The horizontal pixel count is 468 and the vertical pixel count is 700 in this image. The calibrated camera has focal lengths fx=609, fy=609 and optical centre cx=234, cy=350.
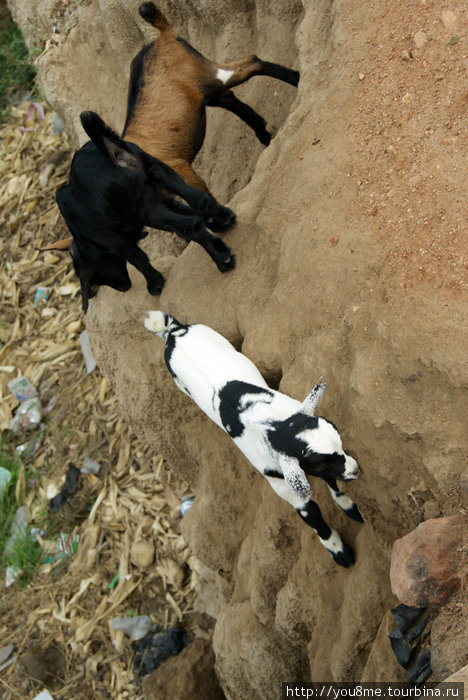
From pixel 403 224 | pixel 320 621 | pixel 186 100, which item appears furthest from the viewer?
pixel 186 100

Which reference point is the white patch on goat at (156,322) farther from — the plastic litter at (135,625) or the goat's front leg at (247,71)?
the plastic litter at (135,625)

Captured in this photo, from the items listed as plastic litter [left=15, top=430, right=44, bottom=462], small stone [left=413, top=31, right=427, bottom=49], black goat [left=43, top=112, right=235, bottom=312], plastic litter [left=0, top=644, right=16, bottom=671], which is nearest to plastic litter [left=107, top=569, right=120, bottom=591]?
plastic litter [left=0, top=644, right=16, bottom=671]

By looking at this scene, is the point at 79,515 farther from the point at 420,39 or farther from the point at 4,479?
the point at 420,39

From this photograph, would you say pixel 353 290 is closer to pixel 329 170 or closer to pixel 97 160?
pixel 329 170

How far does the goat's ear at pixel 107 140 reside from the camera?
357 cm

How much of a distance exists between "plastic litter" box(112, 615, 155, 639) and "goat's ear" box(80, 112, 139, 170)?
392cm

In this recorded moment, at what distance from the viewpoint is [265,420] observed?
3.12 metres

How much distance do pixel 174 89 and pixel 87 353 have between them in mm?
3587

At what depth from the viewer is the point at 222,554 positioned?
4.48 metres

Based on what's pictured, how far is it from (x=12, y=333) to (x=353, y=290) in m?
6.04

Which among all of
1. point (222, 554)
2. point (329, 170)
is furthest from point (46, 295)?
point (329, 170)

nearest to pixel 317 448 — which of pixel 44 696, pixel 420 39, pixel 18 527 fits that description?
pixel 420 39

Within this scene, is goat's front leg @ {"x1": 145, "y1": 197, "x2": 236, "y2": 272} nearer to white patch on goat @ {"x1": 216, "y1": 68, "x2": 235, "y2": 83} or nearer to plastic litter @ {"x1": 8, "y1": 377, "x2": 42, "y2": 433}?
white patch on goat @ {"x1": 216, "y1": 68, "x2": 235, "y2": 83}

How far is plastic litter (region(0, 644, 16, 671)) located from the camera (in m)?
5.75
